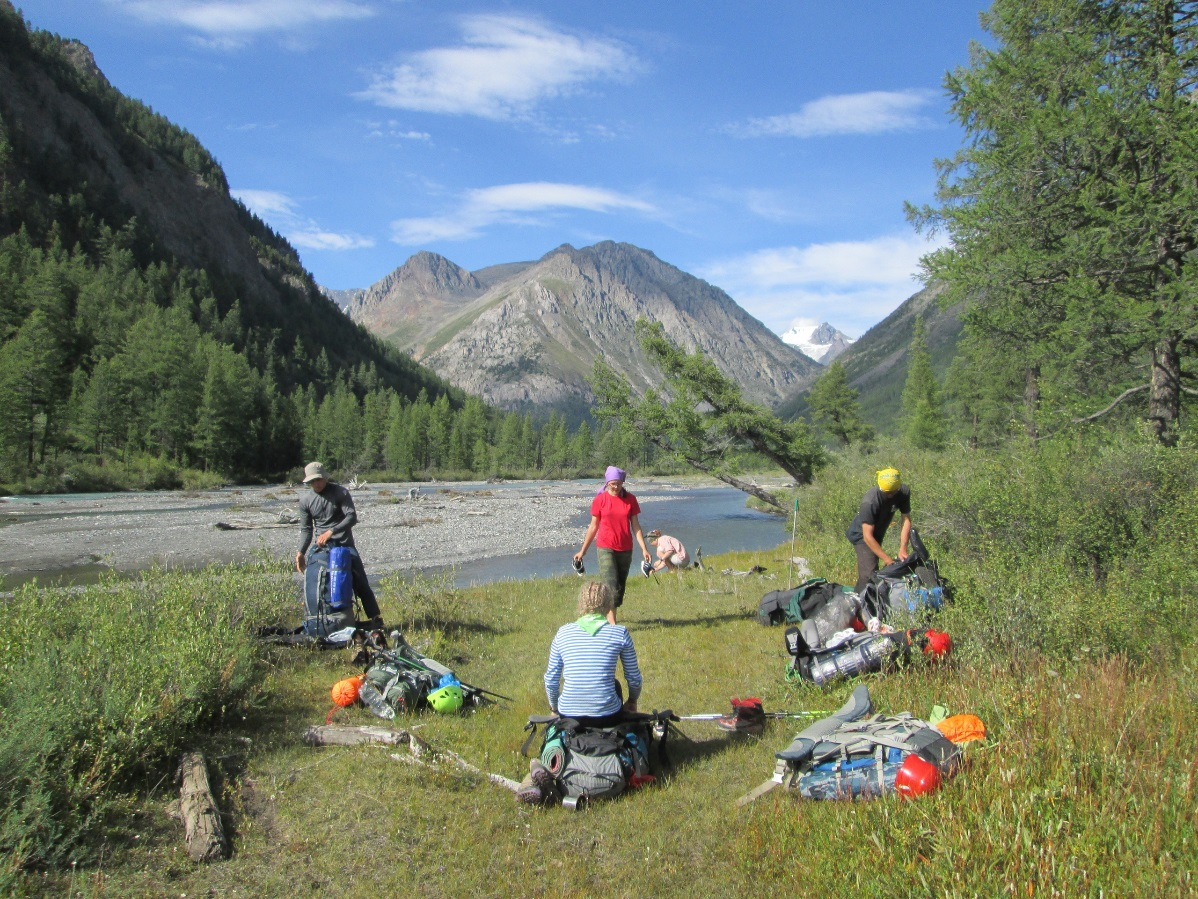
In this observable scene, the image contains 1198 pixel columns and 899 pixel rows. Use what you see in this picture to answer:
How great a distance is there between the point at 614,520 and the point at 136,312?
305ft

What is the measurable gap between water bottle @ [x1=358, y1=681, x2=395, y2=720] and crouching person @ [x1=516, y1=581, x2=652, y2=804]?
2.05m

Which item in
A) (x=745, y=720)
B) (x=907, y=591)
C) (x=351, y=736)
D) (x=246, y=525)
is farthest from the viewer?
(x=246, y=525)

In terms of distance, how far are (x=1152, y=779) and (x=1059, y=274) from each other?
10517 millimetres

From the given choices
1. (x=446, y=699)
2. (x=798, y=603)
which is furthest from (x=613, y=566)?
(x=446, y=699)

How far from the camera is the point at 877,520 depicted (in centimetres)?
904

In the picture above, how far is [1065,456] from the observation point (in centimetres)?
1023

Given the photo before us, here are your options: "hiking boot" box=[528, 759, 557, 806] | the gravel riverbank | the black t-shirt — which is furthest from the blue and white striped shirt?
the gravel riverbank

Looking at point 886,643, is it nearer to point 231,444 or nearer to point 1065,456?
point 1065,456

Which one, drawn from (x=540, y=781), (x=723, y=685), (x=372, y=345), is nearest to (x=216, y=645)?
(x=540, y=781)

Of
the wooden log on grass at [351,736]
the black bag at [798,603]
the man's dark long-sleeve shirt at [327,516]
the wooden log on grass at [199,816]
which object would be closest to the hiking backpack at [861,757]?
the wooden log on grass at [351,736]

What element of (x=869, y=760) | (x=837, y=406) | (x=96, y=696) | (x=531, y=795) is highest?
(x=837, y=406)

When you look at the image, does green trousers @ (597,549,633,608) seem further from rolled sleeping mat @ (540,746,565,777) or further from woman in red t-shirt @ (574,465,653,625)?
rolled sleeping mat @ (540,746,565,777)

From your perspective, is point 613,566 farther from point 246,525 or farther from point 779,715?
point 246,525

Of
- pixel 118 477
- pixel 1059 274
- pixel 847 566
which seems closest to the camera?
pixel 1059 274
